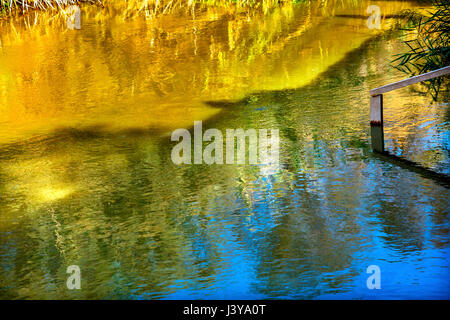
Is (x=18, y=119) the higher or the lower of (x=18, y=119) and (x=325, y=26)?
the lower

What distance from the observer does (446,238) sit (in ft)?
13.1

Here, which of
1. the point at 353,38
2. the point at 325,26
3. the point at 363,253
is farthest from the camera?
the point at 325,26

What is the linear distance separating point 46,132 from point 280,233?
3933mm

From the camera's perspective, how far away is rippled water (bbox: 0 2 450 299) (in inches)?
149

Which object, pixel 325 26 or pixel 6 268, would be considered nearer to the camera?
pixel 6 268

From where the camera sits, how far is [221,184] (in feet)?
17.2

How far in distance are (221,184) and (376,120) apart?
1796 millimetres

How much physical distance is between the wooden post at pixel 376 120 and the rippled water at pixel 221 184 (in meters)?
0.14

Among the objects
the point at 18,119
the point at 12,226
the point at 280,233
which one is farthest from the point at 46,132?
the point at 280,233

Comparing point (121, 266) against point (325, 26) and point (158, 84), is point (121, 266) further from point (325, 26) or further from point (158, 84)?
point (325, 26)

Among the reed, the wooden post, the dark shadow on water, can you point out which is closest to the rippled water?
the dark shadow on water

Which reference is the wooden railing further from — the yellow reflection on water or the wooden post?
the yellow reflection on water

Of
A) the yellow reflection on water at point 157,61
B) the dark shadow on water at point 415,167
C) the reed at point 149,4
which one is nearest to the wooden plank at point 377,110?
the dark shadow on water at point 415,167

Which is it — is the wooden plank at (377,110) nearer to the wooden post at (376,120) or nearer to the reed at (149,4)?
the wooden post at (376,120)
